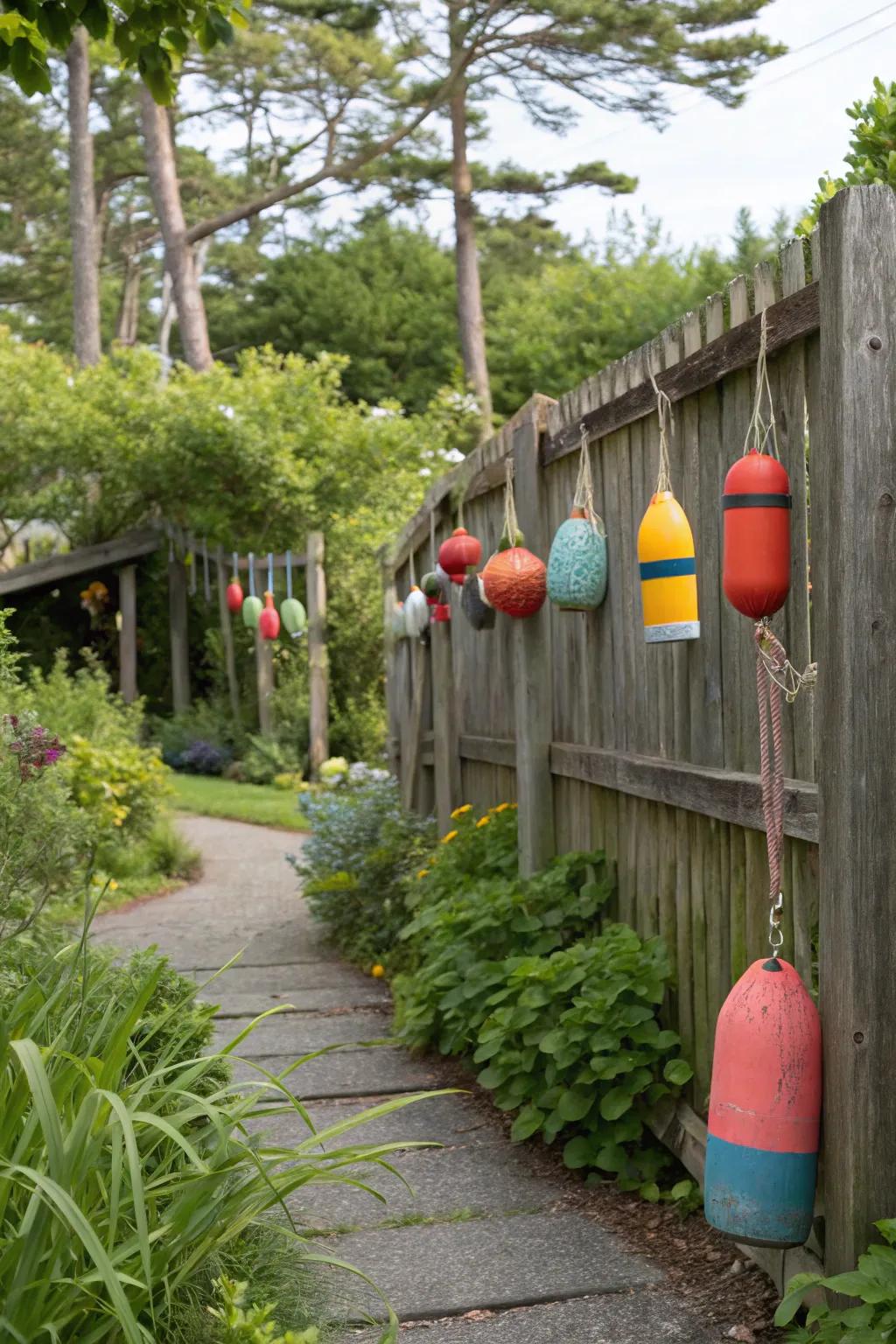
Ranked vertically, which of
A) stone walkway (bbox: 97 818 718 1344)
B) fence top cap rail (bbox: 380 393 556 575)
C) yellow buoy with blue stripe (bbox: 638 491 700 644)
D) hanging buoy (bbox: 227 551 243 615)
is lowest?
stone walkway (bbox: 97 818 718 1344)

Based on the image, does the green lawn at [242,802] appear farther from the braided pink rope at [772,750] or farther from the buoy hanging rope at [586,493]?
the braided pink rope at [772,750]

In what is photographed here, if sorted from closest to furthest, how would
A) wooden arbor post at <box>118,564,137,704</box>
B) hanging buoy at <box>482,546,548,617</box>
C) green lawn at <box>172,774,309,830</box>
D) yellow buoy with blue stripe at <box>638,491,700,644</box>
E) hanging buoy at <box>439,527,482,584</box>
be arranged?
1. yellow buoy with blue stripe at <box>638,491,700,644</box>
2. hanging buoy at <box>482,546,548,617</box>
3. hanging buoy at <box>439,527,482,584</box>
4. green lawn at <box>172,774,309,830</box>
5. wooden arbor post at <box>118,564,137,704</box>

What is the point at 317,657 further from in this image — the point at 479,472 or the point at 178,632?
the point at 479,472

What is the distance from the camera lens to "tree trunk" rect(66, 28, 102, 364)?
20.9m

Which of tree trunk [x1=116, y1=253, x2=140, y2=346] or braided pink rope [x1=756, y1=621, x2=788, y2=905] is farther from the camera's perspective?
tree trunk [x1=116, y1=253, x2=140, y2=346]

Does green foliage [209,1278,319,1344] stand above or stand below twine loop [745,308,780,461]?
below

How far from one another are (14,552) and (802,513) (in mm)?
19279

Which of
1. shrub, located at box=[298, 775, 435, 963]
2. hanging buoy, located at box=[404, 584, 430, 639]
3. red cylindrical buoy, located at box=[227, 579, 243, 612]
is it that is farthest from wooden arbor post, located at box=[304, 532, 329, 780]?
hanging buoy, located at box=[404, 584, 430, 639]

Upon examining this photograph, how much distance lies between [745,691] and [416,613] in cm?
439

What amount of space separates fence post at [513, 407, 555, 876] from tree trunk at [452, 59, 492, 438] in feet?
55.8

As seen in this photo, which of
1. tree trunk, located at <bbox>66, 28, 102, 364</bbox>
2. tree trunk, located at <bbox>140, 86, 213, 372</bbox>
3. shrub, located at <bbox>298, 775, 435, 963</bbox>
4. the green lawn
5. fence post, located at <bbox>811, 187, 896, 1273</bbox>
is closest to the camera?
fence post, located at <bbox>811, 187, 896, 1273</bbox>

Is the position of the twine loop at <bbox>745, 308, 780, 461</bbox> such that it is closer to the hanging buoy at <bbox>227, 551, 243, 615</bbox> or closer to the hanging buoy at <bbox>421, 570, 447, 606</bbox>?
the hanging buoy at <bbox>421, 570, 447, 606</bbox>

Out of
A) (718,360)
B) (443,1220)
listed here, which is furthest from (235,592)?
(718,360)

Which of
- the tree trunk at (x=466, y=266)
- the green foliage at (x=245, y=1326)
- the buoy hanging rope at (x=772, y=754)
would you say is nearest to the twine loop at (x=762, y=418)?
the buoy hanging rope at (x=772, y=754)
